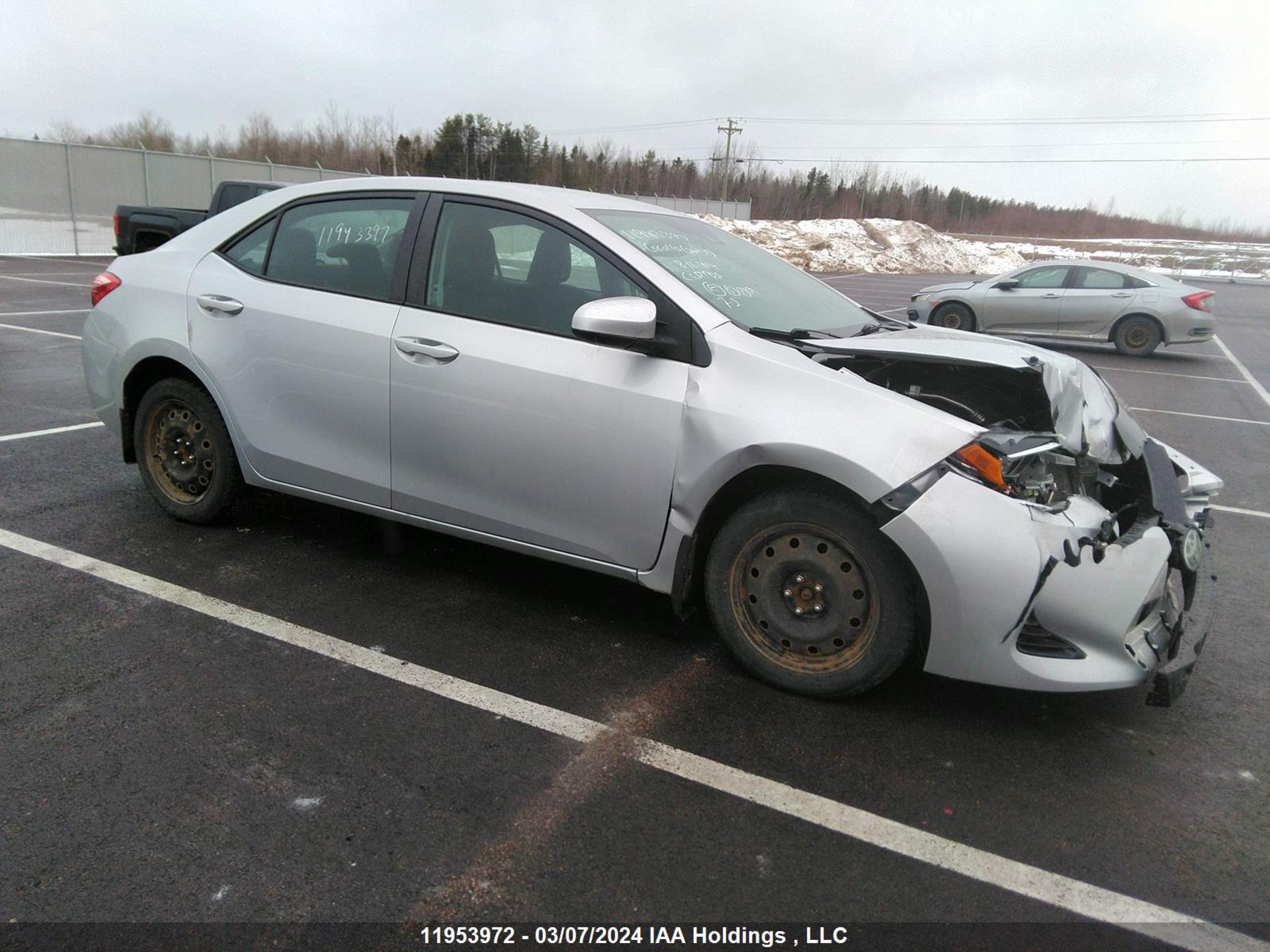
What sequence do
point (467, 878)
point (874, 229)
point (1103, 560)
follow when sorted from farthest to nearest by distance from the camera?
point (874, 229), point (1103, 560), point (467, 878)

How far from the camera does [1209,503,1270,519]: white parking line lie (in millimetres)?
6227

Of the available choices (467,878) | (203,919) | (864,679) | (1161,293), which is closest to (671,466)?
(864,679)

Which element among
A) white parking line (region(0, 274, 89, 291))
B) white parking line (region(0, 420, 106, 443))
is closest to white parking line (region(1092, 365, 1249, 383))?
white parking line (region(0, 420, 106, 443))

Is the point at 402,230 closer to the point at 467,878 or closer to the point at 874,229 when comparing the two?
the point at 467,878

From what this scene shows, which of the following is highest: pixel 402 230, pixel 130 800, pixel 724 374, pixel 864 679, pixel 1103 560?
pixel 402 230

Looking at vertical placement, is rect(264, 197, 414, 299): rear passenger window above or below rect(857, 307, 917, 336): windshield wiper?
above

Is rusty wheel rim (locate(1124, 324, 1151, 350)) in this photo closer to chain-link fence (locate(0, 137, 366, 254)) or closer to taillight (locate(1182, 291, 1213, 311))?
taillight (locate(1182, 291, 1213, 311))

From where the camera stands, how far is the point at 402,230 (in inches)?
159

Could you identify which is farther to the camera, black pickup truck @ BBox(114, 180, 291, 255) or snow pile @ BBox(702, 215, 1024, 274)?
snow pile @ BBox(702, 215, 1024, 274)

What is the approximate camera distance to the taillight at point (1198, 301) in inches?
601

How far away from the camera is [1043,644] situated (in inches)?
120

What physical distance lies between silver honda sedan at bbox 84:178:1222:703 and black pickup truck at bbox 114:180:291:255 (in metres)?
10.1

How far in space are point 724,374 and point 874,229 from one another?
51.3 metres

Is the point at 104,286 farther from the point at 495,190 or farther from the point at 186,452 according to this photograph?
the point at 495,190
